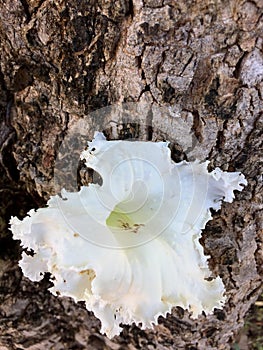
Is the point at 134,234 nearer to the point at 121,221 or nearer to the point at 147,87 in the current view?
the point at 121,221

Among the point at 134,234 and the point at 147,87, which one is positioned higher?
the point at 147,87

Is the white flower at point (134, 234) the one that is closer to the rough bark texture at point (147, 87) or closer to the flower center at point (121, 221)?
the flower center at point (121, 221)

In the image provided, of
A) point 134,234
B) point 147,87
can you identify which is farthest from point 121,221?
point 147,87

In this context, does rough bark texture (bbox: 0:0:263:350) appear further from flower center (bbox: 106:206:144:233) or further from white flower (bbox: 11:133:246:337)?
flower center (bbox: 106:206:144:233)

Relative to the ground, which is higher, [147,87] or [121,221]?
[147,87]

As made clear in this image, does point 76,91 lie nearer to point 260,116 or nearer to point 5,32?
point 5,32

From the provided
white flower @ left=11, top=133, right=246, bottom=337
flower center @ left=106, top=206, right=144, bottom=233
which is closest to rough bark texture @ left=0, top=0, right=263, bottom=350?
white flower @ left=11, top=133, right=246, bottom=337
